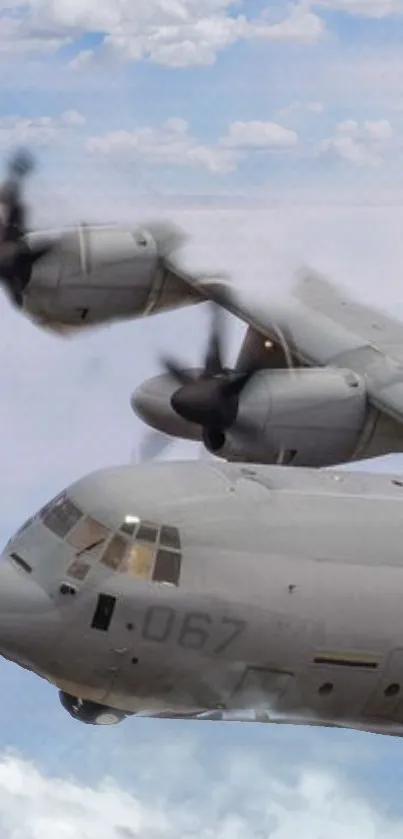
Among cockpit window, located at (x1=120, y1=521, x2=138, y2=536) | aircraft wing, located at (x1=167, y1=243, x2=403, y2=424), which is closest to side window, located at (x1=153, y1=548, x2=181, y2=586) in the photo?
cockpit window, located at (x1=120, y1=521, x2=138, y2=536)

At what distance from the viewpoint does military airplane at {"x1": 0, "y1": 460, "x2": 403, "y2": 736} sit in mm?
26891

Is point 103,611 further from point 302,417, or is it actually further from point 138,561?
point 302,417

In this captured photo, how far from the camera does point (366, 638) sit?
2770 cm

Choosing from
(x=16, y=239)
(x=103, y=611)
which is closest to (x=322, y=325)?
(x=16, y=239)

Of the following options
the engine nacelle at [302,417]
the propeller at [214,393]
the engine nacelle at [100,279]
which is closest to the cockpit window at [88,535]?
the propeller at [214,393]

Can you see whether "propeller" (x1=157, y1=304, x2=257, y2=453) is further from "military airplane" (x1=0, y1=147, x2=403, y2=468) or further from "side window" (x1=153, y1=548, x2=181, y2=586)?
"side window" (x1=153, y1=548, x2=181, y2=586)

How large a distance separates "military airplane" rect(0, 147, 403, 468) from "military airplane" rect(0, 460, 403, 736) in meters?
9.07

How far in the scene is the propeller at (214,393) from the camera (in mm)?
37062

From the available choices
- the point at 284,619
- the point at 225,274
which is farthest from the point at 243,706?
the point at 225,274

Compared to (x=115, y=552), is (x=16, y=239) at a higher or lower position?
lower

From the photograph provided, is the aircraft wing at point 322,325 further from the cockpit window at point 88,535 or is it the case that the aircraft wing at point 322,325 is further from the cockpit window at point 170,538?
the cockpit window at point 88,535

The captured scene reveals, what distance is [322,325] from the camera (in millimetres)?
41938

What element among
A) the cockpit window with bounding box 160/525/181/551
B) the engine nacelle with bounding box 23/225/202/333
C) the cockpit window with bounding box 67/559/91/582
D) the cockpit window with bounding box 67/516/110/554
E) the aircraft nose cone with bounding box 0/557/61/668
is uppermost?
the cockpit window with bounding box 160/525/181/551

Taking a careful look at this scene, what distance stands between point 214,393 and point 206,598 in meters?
10.6
